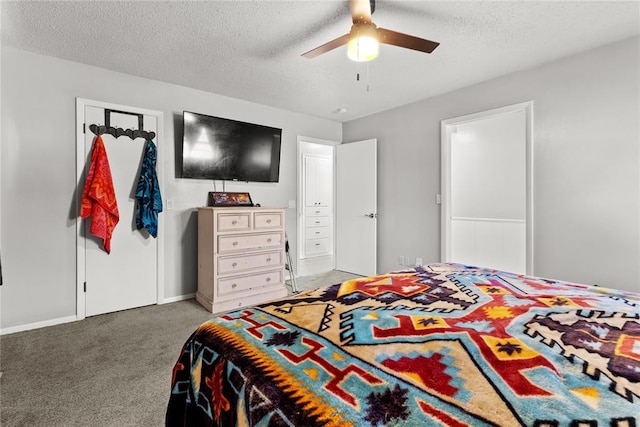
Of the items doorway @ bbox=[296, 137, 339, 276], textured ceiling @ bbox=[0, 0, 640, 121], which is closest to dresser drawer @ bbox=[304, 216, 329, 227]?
doorway @ bbox=[296, 137, 339, 276]

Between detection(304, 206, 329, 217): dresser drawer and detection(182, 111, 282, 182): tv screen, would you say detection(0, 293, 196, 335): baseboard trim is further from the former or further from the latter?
detection(304, 206, 329, 217): dresser drawer

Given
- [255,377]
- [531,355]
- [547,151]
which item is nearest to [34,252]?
[255,377]

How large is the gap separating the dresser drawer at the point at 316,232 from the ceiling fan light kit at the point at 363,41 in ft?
13.1

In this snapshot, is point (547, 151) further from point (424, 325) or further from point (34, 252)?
point (34, 252)

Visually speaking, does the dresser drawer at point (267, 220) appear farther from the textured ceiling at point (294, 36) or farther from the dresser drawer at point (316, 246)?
the dresser drawer at point (316, 246)

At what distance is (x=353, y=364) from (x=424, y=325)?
14.4 inches

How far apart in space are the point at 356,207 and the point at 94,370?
3.59m

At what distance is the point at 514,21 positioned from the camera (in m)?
2.28

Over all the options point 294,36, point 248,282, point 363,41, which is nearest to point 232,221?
point 248,282

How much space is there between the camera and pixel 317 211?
5.99 metres

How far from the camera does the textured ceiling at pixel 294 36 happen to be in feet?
6.98

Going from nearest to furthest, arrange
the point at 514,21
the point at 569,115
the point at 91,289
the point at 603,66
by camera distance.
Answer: the point at 514,21
the point at 603,66
the point at 569,115
the point at 91,289

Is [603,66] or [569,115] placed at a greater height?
[603,66]

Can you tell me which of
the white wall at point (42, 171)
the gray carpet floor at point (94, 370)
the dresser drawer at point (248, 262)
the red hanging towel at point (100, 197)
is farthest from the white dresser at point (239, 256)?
the red hanging towel at point (100, 197)
